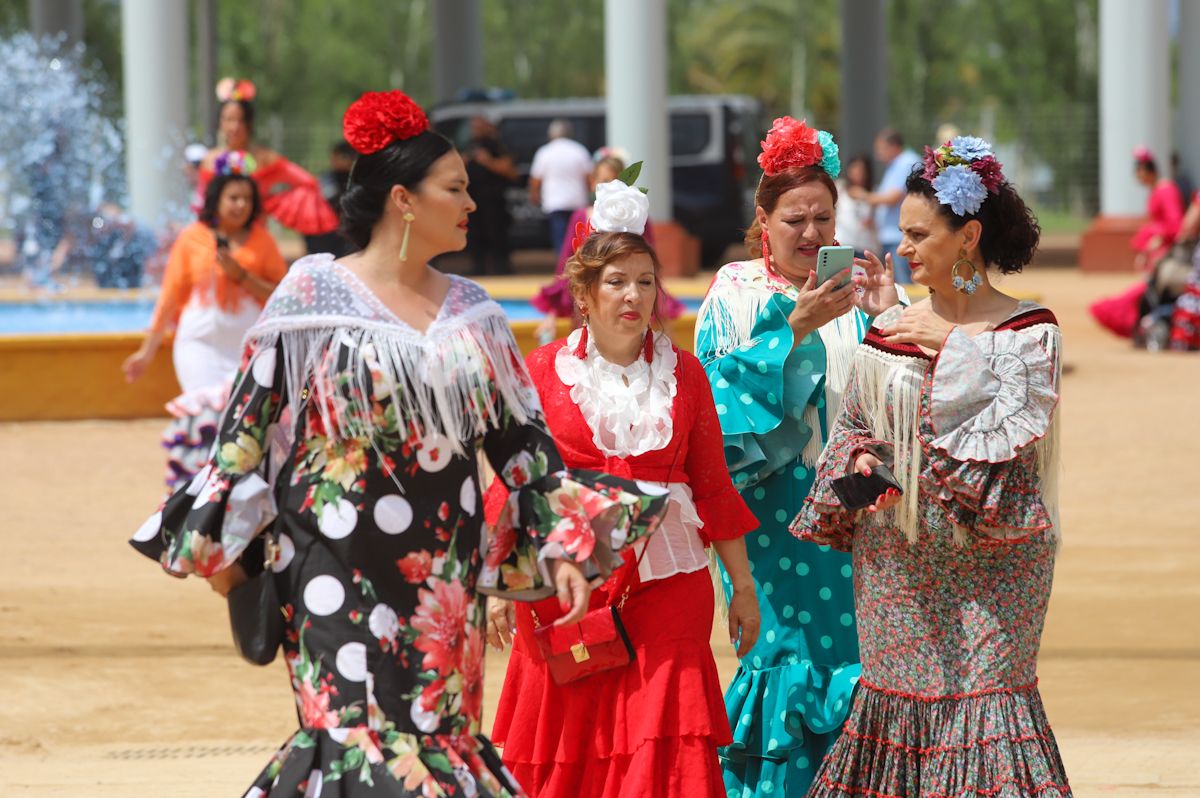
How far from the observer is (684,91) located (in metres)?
62.5

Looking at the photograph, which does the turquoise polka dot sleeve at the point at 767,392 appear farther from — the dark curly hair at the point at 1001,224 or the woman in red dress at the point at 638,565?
the dark curly hair at the point at 1001,224

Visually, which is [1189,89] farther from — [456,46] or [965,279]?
[965,279]

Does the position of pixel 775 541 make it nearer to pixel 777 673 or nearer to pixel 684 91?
pixel 777 673

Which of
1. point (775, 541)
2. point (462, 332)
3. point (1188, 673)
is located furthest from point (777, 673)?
point (1188, 673)

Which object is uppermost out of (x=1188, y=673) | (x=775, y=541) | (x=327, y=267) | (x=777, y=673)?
(x=327, y=267)

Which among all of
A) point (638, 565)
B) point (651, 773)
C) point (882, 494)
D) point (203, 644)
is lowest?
point (203, 644)

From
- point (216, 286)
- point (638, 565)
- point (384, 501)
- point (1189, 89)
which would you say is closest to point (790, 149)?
point (638, 565)

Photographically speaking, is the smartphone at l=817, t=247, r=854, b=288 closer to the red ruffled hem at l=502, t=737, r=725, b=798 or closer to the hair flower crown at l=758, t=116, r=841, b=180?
the hair flower crown at l=758, t=116, r=841, b=180

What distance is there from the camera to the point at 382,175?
13.2 feet

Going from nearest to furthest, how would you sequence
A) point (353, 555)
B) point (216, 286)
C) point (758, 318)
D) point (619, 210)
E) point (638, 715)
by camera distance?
point (353, 555) → point (638, 715) → point (619, 210) → point (758, 318) → point (216, 286)

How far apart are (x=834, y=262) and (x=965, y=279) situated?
420 mm

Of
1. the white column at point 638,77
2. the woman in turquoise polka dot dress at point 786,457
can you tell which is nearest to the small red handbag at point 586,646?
the woman in turquoise polka dot dress at point 786,457

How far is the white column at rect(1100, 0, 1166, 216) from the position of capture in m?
23.3

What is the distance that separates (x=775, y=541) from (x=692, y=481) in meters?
0.46
